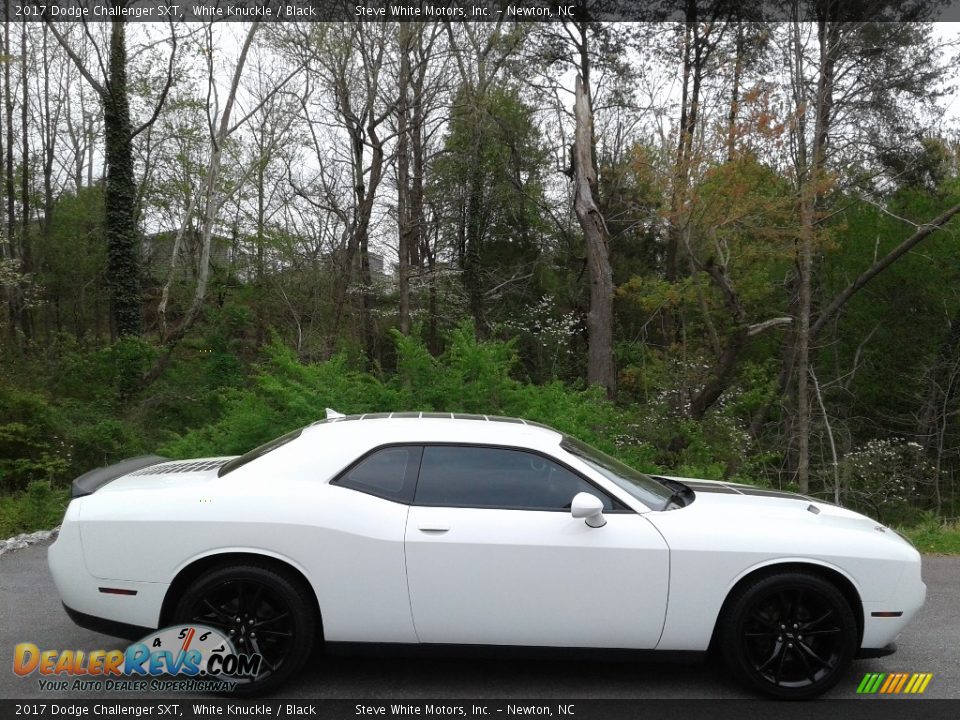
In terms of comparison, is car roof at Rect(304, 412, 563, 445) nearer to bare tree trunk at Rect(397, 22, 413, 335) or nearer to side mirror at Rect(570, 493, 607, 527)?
side mirror at Rect(570, 493, 607, 527)

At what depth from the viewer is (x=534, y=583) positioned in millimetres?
3934

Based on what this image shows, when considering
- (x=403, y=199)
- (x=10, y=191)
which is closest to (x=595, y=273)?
(x=403, y=199)

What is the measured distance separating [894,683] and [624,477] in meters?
1.83

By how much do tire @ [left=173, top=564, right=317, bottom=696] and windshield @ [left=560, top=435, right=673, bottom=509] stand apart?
5.64ft

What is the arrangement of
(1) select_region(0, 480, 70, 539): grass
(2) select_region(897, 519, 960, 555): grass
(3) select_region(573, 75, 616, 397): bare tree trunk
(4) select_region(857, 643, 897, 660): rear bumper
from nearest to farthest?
(4) select_region(857, 643, 897, 660): rear bumper
(2) select_region(897, 519, 960, 555): grass
(1) select_region(0, 480, 70, 539): grass
(3) select_region(573, 75, 616, 397): bare tree trunk

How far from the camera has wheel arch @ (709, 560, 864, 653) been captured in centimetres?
404

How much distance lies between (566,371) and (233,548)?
2214 centimetres

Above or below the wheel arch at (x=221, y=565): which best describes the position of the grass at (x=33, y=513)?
below

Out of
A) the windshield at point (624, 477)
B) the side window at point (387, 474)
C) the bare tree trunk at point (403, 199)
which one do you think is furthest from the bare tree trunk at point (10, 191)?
the windshield at point (624, 477)

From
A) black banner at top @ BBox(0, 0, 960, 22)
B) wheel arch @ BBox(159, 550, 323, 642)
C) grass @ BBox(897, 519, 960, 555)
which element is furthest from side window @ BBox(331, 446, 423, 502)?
black banner at top @ BBox(0, 0, 960, 22)

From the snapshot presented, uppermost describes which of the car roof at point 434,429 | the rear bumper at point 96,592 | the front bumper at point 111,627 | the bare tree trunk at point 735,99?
the bare tree trunk at point 735,99

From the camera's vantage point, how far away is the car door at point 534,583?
12.9 ft

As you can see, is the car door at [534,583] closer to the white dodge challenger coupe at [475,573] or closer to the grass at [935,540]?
the white dodge challenger coupe at [475,573]

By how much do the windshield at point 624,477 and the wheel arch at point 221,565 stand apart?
162 centimetres
